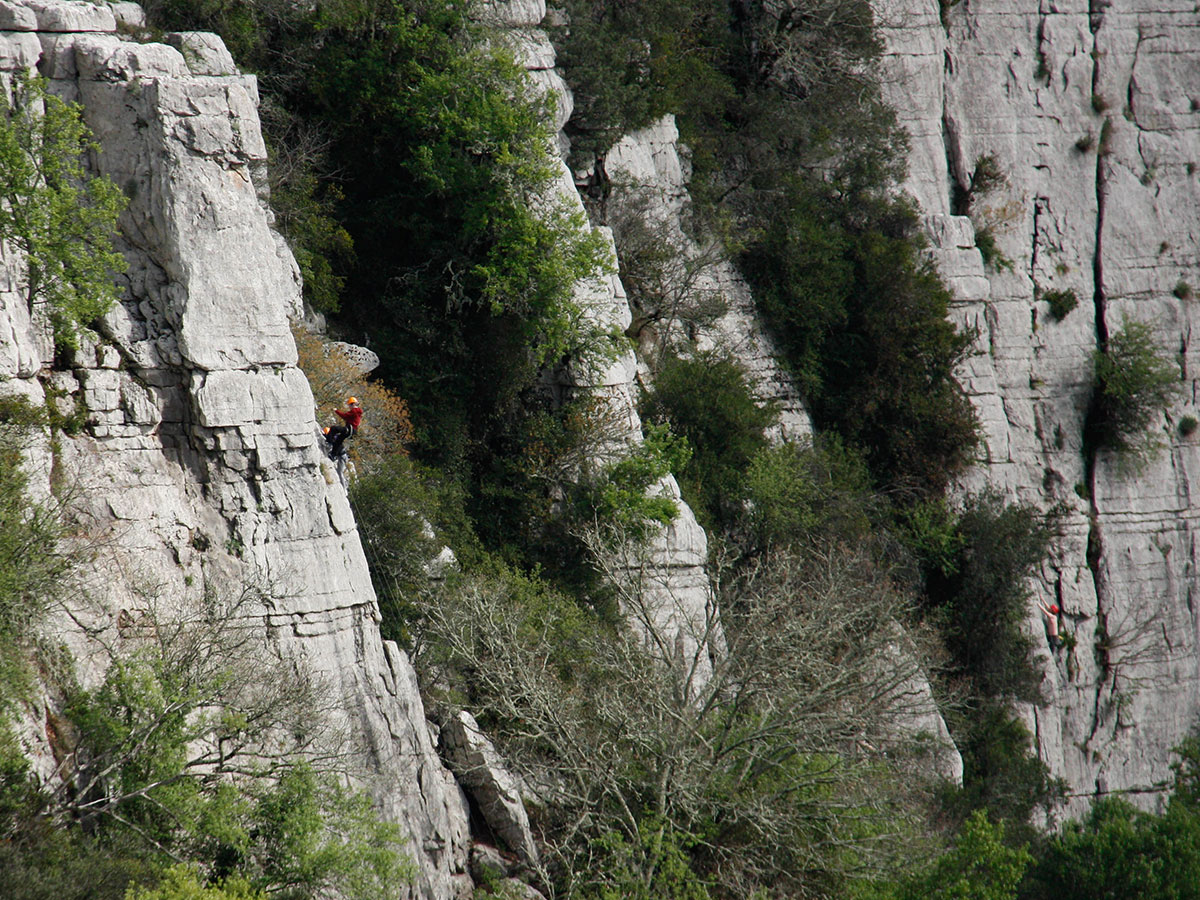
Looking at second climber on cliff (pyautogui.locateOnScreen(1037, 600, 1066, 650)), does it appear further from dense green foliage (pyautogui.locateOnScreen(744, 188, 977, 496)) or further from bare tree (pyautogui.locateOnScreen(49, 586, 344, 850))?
bare tree (pyautogui.locateOnScreen(49, 586, 344, 850))

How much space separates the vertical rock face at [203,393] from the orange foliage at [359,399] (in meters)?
2.44

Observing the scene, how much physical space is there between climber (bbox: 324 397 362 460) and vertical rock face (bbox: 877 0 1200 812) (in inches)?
796

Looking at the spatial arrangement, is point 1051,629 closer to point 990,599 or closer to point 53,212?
point 990,599

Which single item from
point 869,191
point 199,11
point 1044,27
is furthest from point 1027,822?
point 199,11

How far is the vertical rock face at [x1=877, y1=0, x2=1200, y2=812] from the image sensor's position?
3353 centimetres

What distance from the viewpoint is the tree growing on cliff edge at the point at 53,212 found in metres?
16.5

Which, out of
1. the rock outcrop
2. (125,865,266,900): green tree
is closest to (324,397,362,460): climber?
the rock outcrop

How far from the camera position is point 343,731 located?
17438 mm

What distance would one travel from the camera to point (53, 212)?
16656 mm

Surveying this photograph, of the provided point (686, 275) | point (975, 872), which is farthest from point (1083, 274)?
point (975, 872)

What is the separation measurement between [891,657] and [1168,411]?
54.1 ft

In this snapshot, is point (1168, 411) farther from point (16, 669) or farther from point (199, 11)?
point (16, 669)

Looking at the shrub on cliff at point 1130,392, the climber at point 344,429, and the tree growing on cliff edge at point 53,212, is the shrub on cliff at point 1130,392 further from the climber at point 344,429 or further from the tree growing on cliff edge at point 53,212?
the tree growing on cliff edge at point 53,212

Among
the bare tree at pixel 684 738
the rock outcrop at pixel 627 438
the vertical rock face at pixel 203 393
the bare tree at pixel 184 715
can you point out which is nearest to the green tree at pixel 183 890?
the bare tree at pixel 184 715
